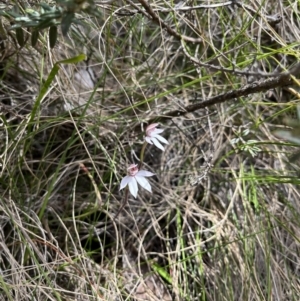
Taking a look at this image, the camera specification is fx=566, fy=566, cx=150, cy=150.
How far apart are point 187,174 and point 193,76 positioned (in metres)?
0.26

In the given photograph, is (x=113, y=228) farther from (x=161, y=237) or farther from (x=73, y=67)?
(x=73, y=67)

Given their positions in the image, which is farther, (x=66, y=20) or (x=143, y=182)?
(x=143, y=182)

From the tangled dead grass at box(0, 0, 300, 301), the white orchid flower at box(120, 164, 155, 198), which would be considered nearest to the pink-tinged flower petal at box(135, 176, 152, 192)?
the white orchid flower at box(120, 164, 155, 198)

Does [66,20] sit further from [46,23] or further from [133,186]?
[133,186]

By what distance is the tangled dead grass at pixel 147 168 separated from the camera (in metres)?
1.13

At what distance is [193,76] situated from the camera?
140 centimetres

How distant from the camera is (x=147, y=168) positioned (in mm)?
1313

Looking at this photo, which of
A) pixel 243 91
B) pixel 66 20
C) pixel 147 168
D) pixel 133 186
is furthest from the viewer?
pixel 147 168

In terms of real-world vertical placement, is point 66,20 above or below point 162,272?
above

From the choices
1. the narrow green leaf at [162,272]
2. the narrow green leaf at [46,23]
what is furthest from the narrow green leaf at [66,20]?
the narrow green leaf at [162,272]

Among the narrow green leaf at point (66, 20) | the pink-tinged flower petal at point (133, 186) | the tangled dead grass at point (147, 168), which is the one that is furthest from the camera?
the tangled dead grass at point (147, 168)

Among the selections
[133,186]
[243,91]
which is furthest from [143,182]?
[243,91]

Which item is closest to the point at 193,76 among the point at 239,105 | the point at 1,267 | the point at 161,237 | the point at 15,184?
the point at 239,105

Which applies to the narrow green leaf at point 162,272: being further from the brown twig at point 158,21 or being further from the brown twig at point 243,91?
the brown twig at point 158,21
